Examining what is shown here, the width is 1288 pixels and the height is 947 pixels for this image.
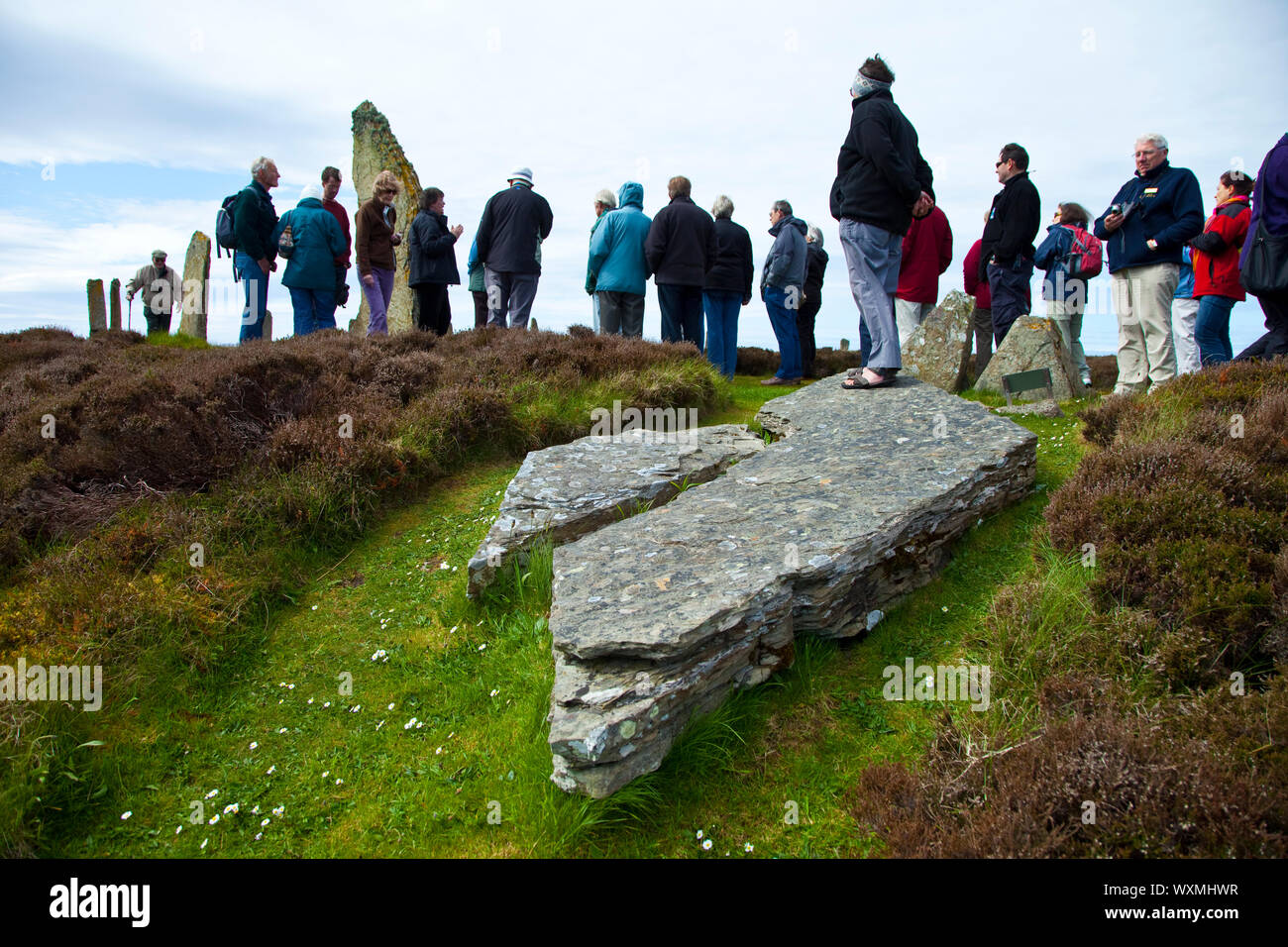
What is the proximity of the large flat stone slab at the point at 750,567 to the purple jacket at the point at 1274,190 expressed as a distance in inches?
133

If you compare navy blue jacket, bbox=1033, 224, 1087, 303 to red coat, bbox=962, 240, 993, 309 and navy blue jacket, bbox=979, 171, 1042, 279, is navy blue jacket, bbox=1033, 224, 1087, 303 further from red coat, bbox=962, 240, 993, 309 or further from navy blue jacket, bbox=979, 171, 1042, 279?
red coat, bbox=962, 240, 993, 309

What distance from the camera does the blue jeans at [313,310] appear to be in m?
12.1

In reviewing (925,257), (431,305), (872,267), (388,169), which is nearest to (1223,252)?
(925,257)

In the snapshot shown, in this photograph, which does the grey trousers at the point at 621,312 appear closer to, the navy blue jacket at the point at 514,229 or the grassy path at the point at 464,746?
the navy blue jacket at the point at 514,229

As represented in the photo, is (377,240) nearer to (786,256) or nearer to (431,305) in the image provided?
(431,305)

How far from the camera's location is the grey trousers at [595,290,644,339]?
480 inches

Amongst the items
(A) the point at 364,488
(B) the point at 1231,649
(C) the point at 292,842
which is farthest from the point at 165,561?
(B) the point at 1231,649

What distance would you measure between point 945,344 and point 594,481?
21.1 ft

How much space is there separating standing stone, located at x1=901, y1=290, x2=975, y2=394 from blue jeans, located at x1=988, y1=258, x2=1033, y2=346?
48 cm

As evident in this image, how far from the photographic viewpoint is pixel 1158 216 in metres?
8.59

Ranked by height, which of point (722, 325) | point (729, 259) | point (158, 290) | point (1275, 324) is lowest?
point (1275, 324)

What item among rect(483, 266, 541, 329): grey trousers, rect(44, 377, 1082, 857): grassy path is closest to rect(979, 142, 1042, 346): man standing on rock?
rect(44, 377, 1082, 857): grassy path
